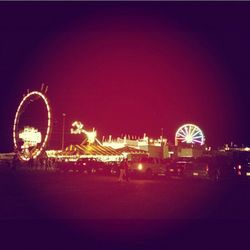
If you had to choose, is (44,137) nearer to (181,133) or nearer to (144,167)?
(144,167)

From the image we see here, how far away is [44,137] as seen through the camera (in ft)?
176

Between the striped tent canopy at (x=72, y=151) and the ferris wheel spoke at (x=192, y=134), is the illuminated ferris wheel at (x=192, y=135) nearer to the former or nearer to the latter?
the ferris wheel spoke at (x=192, y=134)

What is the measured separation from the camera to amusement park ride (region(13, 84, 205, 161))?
54.5 meters

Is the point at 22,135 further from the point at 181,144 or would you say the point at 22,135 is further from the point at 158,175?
the point at 158,175

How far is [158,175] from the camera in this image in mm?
38781

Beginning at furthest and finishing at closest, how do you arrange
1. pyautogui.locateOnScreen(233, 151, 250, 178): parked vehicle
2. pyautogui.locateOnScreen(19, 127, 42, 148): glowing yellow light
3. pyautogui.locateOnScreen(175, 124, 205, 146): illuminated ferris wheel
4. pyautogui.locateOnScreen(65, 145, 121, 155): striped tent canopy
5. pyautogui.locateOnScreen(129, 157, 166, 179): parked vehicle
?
pyautogui.locateOnScreen(175, 124, 205, 146): illuminated ferris wheel, pyautogui.locateOnScreen(19, 127, 42, 148): glowing yellow light, pyautogui.locateOnScreen(65, 145, 121, 155): striped tent canopy, pyautogui.locateOnScreen(233, 151, 250, 178): parked vehicle, pyautogui.locateOnScreen(129, 157, 166, 179): parked vehicle

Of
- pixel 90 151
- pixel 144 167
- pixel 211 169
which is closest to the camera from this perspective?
pixel 211 169

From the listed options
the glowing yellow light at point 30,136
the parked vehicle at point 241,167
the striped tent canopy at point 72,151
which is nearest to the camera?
the parked vehicle at point 241,167

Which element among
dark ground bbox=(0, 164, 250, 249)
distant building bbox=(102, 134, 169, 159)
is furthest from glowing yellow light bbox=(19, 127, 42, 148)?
dark ground bbox=(0, 164, 250, 249)

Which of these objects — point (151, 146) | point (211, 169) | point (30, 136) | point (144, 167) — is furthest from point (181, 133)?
point (211, 169)

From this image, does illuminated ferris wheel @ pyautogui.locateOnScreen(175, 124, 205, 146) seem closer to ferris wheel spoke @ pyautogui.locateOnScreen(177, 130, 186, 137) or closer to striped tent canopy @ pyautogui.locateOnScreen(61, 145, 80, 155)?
ferris wheel spoke @ pyautogui.locateOnScreen(177, 130, 186, 137)

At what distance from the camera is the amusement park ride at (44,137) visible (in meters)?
54.5

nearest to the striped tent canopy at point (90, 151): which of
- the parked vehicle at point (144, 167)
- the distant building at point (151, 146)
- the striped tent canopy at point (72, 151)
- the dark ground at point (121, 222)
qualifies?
the striped tent canopy at point (72, 151)

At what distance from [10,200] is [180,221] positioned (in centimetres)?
666
